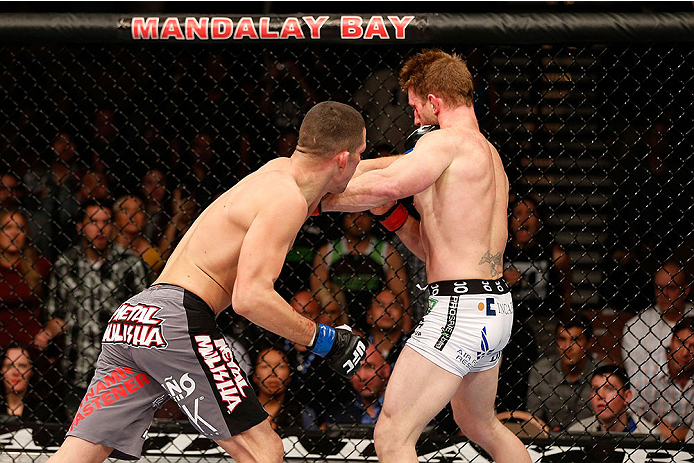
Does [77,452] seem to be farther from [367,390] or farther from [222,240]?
[367,390]

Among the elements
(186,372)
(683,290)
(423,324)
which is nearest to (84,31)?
(186,372)

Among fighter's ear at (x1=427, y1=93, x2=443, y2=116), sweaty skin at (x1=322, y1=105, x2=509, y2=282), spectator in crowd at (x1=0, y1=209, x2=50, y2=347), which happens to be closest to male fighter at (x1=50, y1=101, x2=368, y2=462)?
sweaty skin at (x1=322, y1=105, x2=509, y2=282)

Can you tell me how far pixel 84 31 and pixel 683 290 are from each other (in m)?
2.74

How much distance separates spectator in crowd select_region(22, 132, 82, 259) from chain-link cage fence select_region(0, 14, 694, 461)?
0.06ft

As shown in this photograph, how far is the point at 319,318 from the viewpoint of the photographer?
3609 millimetres

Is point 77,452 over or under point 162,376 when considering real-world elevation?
under

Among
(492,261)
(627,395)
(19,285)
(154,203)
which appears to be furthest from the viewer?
(154,203)

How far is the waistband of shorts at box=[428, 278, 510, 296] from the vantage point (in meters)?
2.27

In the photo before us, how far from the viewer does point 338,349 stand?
2.13 metres

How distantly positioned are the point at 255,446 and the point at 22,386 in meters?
2.11

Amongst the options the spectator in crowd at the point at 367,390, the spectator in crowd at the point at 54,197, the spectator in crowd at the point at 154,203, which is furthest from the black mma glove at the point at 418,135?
the spectator in crowd at the point at 54,197

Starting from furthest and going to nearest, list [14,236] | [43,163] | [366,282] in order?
[43,163] → [14,236] → [366,282]

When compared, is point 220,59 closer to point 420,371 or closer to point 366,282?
point 366,282

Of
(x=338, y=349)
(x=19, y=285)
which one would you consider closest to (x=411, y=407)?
(x=338, y=349)
